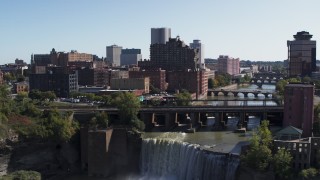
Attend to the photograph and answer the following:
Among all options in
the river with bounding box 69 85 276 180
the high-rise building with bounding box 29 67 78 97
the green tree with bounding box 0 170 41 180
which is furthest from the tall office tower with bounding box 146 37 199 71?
the green tree with bounding box 0 170 41 180

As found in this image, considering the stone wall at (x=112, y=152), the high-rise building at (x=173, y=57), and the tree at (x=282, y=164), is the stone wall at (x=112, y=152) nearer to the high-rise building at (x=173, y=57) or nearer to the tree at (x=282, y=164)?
the tree at (x=282, y=164)

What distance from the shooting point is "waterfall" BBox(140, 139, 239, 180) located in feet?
189

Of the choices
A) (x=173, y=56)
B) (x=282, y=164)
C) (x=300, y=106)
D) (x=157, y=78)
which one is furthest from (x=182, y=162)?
(x=173, y=56)

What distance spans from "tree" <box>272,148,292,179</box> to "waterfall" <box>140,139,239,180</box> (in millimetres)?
6047

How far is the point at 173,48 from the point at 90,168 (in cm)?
12533

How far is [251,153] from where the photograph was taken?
52812 millimetres

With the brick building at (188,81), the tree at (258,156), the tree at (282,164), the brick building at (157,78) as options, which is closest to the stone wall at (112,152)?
the tree at (258,156)

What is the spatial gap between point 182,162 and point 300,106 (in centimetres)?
2148

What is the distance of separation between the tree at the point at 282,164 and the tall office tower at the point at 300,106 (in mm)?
18098

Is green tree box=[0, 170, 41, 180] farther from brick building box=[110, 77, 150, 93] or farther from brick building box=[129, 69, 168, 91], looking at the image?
brick building box=[129, 69, 168, 91]

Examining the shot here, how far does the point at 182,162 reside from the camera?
2506 inches

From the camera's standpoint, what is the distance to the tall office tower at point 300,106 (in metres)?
69.1

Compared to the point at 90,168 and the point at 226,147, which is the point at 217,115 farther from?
the point at 90,168

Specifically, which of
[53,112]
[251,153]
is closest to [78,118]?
[53,112]
